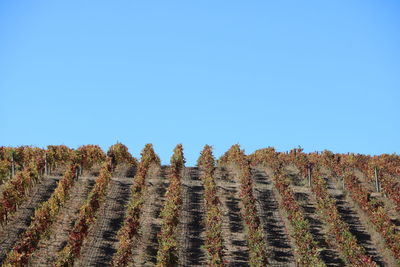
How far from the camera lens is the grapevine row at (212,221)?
106 feet

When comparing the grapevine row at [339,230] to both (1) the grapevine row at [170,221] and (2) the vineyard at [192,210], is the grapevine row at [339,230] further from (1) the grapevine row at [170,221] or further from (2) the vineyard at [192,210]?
(1) the grapevine row at [170,221]

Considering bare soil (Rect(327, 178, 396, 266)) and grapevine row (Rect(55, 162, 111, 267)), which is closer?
grapevine row (Rect(55, 162, 111, 267))

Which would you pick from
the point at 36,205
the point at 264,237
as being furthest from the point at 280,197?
the point at 36,205

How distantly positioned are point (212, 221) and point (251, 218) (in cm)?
302

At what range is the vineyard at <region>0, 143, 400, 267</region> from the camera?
33000 mm

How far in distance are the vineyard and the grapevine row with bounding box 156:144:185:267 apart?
8cm

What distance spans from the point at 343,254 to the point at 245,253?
20.7 ft

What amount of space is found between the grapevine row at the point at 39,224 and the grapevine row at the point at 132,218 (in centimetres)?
481

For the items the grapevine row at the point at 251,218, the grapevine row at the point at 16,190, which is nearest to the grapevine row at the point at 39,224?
the grapevine row at the point at 16,190

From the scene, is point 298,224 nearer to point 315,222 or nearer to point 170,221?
point 315,222

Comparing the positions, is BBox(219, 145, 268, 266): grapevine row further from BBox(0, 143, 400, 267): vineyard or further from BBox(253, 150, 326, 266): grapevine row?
BBox(253, 150, 326, 266): grapevine row

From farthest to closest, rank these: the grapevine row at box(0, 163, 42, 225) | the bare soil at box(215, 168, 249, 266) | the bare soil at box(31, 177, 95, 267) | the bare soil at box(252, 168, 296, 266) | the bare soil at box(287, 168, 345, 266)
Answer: the grapevine row at box(0, 163, 42, 225) → the bare soil at box(287, 168, 345, 266) → the bare soil at box(252, 168, 296, 266) → the bare soil at box(215, 168, 249, 266) → the bare soil at box(31, 177, 95, 267)

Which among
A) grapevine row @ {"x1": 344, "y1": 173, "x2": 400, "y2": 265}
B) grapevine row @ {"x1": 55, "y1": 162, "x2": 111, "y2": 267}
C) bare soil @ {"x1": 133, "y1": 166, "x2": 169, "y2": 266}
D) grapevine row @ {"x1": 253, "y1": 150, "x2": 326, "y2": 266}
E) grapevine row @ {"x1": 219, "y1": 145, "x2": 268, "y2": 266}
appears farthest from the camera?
grapevine row @ {"x1": 344, "y1": 173, "x2": 400, "y2": 265}

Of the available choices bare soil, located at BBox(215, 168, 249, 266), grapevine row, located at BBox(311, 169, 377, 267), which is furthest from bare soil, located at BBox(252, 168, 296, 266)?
grapevine row, located at BBox(311, 169, 377, 267)
